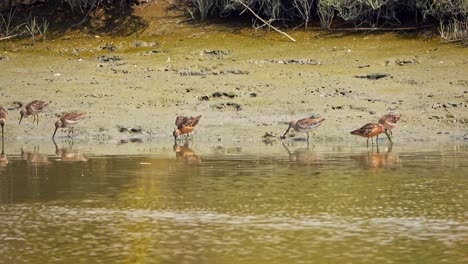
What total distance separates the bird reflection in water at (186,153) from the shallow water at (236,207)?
33 mm

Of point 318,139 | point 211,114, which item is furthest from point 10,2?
point 318,139

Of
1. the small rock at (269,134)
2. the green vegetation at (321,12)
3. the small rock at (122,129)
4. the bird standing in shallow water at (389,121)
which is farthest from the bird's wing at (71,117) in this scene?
the green vegetation at (321,12)

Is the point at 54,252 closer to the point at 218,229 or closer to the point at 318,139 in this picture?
the point at 218,229

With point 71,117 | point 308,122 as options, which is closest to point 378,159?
point 308,122

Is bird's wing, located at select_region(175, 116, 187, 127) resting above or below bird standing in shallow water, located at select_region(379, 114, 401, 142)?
above

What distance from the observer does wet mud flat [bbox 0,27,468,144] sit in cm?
1866

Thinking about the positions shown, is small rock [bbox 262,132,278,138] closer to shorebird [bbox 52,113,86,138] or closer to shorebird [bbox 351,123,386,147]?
shorebird [bbox 351,123,386,147]

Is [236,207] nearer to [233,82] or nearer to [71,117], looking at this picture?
[71,117]

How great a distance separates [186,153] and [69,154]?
5.87 ft

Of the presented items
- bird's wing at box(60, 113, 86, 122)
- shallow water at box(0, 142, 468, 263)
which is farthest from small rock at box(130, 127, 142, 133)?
shallow water at box(0, 142, 468, 263)

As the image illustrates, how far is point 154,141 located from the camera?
59.8ft

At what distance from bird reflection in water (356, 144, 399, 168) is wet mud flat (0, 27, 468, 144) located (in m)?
2.27

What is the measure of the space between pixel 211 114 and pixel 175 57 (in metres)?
3.93

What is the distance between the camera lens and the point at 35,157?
15.2 m
